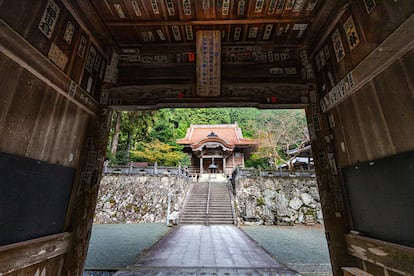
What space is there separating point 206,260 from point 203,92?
3796mm

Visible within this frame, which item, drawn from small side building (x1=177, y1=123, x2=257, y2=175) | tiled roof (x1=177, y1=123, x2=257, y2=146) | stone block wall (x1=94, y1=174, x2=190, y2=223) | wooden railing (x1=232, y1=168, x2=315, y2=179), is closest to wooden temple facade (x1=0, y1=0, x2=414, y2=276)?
stone block wall (x1=94, y1=174, x2=190, y2=223)

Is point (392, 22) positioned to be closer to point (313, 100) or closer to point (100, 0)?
point (313, 100)

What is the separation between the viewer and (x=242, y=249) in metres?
5.32

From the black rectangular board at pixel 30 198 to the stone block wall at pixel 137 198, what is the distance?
32.1 feet

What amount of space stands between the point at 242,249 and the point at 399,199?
14.8 feet

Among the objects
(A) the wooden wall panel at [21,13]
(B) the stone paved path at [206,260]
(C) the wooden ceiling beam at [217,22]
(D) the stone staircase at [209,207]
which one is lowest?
(B) the stone paved path at [206,260]

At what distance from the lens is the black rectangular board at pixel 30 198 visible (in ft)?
5.66

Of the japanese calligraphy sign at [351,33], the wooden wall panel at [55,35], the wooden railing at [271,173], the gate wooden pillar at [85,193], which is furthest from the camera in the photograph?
the wooden railing at [271,173]

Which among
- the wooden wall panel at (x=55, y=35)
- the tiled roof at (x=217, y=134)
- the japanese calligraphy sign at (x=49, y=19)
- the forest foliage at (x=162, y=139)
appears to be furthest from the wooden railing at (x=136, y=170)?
the japanese calligraphy sign at (x=49, y=19)

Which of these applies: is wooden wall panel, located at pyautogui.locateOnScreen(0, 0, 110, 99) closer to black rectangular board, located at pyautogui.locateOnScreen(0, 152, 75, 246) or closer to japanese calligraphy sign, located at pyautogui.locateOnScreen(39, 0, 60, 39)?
japanese calligraphy sign, located at pyautogui.locateOnScreen(39, 0, 60, 39)

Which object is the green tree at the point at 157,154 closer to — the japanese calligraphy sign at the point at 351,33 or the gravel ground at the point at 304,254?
the gravel ground at the point at 304,254

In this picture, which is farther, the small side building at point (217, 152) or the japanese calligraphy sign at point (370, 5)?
the small side building at point (217, 152)

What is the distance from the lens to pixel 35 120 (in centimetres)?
202

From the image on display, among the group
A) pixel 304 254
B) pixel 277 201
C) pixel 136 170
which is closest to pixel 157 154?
pixel 136 170
